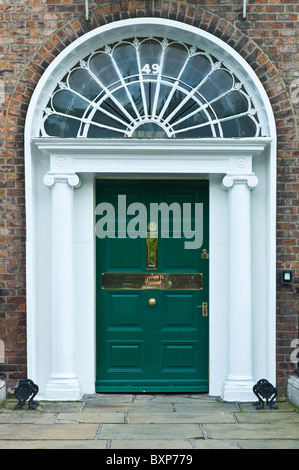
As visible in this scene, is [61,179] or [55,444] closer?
[55,444]

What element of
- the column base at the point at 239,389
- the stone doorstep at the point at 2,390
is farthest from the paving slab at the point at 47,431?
the column base at the point at 239,389

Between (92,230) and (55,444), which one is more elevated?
(92,230)

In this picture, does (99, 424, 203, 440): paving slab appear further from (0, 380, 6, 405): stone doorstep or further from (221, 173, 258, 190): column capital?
(221, 173, 258, 190): column capital

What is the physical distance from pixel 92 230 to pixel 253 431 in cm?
282

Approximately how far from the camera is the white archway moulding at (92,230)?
640 centimetres

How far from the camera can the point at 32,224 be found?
255 inches

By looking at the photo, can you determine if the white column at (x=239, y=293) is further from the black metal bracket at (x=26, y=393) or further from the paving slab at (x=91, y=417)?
the black metal bracket at (x=26, y=393)

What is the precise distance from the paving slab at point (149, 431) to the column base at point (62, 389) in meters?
0.97

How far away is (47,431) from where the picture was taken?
5.33 metres

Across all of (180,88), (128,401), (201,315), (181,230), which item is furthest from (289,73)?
(128,401)

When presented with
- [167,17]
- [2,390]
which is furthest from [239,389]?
[167,17]

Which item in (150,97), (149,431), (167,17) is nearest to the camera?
(149,431)

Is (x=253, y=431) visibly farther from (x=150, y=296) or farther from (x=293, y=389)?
(x=150, y=296)

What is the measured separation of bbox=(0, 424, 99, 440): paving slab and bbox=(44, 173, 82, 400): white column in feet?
2.88
